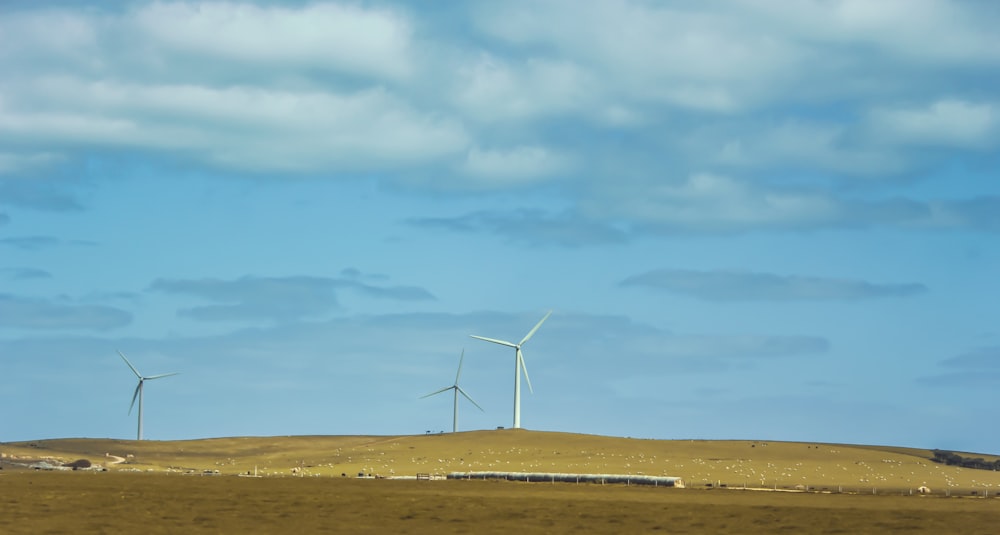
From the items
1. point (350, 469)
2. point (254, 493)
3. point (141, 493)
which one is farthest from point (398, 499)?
point (350, 469)

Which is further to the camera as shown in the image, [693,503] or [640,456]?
[640,456]

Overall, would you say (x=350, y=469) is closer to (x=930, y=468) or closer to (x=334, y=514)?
(x=930, y=468)

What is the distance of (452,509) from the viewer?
283 ft

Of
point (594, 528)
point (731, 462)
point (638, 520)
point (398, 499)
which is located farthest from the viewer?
point (731, 462)

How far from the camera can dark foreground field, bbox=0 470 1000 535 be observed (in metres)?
71.2

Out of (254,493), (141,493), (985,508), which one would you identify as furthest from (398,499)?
(985,508)

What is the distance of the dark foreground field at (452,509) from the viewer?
71.2m

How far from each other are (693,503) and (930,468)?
10409 centimetres

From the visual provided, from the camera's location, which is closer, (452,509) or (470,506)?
(452,509)

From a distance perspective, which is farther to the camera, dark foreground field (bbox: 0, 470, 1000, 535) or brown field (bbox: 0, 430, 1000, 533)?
brown field (bbox: 0, 430, 1000, 533)

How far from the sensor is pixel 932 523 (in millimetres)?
83688

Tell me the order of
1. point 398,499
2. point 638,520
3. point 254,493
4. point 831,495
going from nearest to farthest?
point 638,520 < point 398,499 < point 254,493 < point 831,495

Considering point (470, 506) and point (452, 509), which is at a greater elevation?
point (470, 506)

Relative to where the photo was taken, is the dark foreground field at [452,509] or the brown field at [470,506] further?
the brown field at [470,506]
